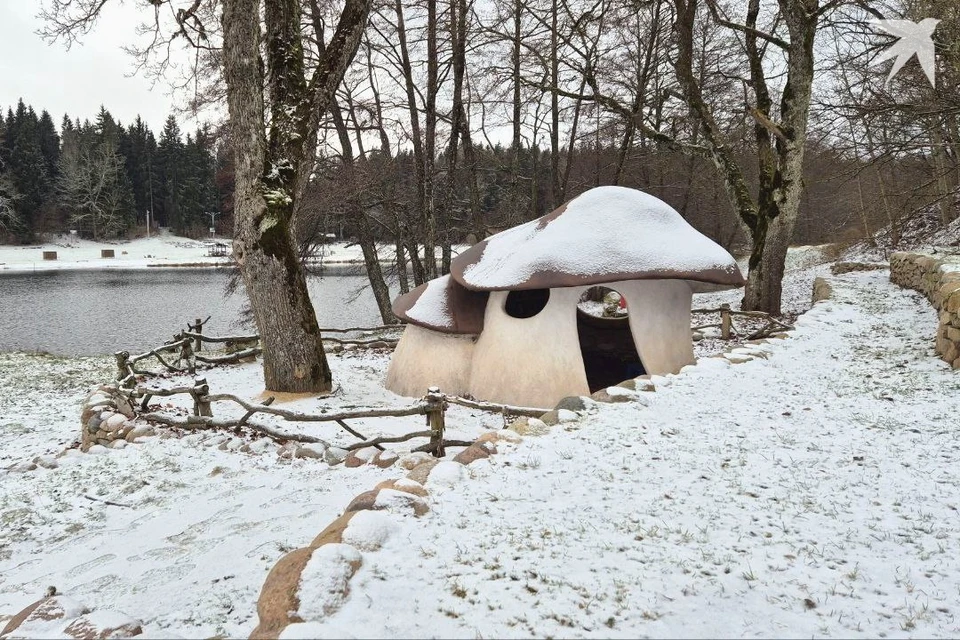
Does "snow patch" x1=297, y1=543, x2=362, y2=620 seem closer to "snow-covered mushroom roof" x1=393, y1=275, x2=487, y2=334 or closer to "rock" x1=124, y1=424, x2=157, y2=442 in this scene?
"rock" x1=124, y1=424, x2=157, y2=442

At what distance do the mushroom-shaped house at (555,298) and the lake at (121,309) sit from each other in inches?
434

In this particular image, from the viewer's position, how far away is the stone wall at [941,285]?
18.9ft

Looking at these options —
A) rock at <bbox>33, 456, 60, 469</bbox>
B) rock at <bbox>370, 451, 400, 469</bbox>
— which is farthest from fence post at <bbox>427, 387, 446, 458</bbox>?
rock at <bbox>33, 456, 60, 469</bbox>

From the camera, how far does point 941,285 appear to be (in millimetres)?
7781

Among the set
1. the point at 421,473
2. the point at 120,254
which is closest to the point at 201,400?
the point at 421,473

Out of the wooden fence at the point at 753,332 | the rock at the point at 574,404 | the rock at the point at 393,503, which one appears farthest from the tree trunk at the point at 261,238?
the wooden fence at the point at 753,332

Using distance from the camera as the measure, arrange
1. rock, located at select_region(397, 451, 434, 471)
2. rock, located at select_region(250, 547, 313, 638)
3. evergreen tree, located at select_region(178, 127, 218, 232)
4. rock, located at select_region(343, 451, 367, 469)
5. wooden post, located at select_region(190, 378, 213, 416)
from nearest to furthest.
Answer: rock, located at select_region(250, 547, 313, 638) < rock, located at select_region(397, 451, 434, 471) < rock, located at select_region(343, 451, 367, 469) < wooden post, located at select_region(190, 378, 213, 416) < evergreen tree, located at select_region(178, 127, 218, 232)

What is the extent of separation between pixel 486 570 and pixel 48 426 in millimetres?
8067

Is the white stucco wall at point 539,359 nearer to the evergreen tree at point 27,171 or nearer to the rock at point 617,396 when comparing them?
the rock at point 617,396

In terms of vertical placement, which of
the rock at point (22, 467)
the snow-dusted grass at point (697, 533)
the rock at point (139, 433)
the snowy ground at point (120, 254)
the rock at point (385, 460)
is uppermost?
the snowy ground at point (120, 254)

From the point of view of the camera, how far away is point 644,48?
17594 mm

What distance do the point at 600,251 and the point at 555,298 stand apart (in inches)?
35.3

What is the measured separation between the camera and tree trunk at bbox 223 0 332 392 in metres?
7.57

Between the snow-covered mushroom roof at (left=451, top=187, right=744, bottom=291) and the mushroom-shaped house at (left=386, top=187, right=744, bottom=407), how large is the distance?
0.6 inches
